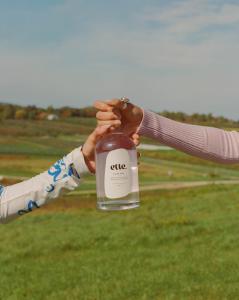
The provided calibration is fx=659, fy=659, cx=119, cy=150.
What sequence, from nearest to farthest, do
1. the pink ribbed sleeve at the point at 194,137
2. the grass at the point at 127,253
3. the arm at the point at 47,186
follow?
the pink ribbed sleeve at the point at 194,137 < the arm at the point at 47,186 < the grass at the point at 127,253

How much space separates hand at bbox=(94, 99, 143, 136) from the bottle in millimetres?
82

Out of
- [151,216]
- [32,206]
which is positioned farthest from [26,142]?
[32,206]

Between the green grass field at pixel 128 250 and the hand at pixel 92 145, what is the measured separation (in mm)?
6656

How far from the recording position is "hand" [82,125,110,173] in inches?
138

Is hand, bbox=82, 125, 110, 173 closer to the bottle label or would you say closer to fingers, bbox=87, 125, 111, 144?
fingers, bbox=87, 125, 111, 144

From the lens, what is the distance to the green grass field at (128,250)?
514 inches

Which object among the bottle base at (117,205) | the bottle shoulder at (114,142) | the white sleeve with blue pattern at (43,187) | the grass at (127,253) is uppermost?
the bottle shoulder at (114,142)

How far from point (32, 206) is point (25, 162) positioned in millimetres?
42029

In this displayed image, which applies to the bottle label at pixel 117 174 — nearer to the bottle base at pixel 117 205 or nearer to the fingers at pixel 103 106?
the bottle base at pixel 117 205

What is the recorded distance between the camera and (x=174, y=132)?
3895 mm

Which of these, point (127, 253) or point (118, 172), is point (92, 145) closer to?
point (118, 172)

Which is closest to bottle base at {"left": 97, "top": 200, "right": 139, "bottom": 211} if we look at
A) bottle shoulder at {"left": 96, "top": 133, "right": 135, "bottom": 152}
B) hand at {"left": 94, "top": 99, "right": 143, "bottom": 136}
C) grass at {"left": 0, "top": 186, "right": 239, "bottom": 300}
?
bottle shoulder at {"left": 96, "top": 133, "right": 135, "bottom": 152}

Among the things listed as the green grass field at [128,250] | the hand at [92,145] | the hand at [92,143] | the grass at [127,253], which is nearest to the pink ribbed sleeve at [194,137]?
the hand at [92,143]

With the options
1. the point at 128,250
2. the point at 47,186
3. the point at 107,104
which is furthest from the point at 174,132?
the point at 128,250
